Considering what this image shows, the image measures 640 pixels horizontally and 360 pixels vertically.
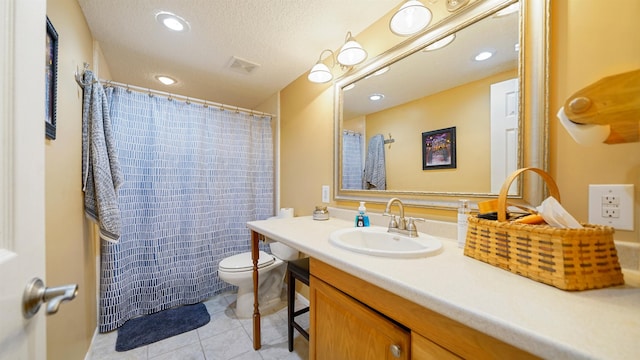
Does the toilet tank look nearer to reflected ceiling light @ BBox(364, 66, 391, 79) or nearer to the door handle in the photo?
reflected ceiling light @ BBox(364, 66, 391, 79)

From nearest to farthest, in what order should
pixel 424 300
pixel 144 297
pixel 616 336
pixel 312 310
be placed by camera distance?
pixel 616 336 → pixel 424 300 → pixel 312 310 → pixel 144 297

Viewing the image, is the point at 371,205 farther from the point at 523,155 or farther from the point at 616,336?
the point at 616,336

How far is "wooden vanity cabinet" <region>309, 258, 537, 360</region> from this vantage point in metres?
0.50

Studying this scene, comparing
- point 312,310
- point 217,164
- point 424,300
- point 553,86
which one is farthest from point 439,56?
point 217,164

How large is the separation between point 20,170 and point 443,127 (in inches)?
53.9

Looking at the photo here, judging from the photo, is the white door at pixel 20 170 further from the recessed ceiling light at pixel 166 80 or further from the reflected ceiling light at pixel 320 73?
the recessed ceiling light at pixel 166 80

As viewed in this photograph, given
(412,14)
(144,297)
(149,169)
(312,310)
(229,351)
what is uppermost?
(412,14)

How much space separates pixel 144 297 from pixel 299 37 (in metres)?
2.26

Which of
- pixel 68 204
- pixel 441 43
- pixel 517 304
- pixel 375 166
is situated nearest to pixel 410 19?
pixel 441 43

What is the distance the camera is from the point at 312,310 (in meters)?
1.01

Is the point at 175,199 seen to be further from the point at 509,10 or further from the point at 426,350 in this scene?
the point at 509,10

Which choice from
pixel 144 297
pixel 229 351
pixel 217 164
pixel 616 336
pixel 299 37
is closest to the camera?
pixel 616 336

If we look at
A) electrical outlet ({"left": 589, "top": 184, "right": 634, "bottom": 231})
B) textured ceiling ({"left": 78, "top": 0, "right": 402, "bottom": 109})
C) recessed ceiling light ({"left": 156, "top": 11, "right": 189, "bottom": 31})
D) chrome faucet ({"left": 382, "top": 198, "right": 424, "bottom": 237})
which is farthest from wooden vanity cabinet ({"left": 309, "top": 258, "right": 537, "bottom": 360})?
recessed ceiling light ({"left": 156, "top": 11, "right": 189, "bottom": 31})

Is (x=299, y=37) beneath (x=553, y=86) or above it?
above
